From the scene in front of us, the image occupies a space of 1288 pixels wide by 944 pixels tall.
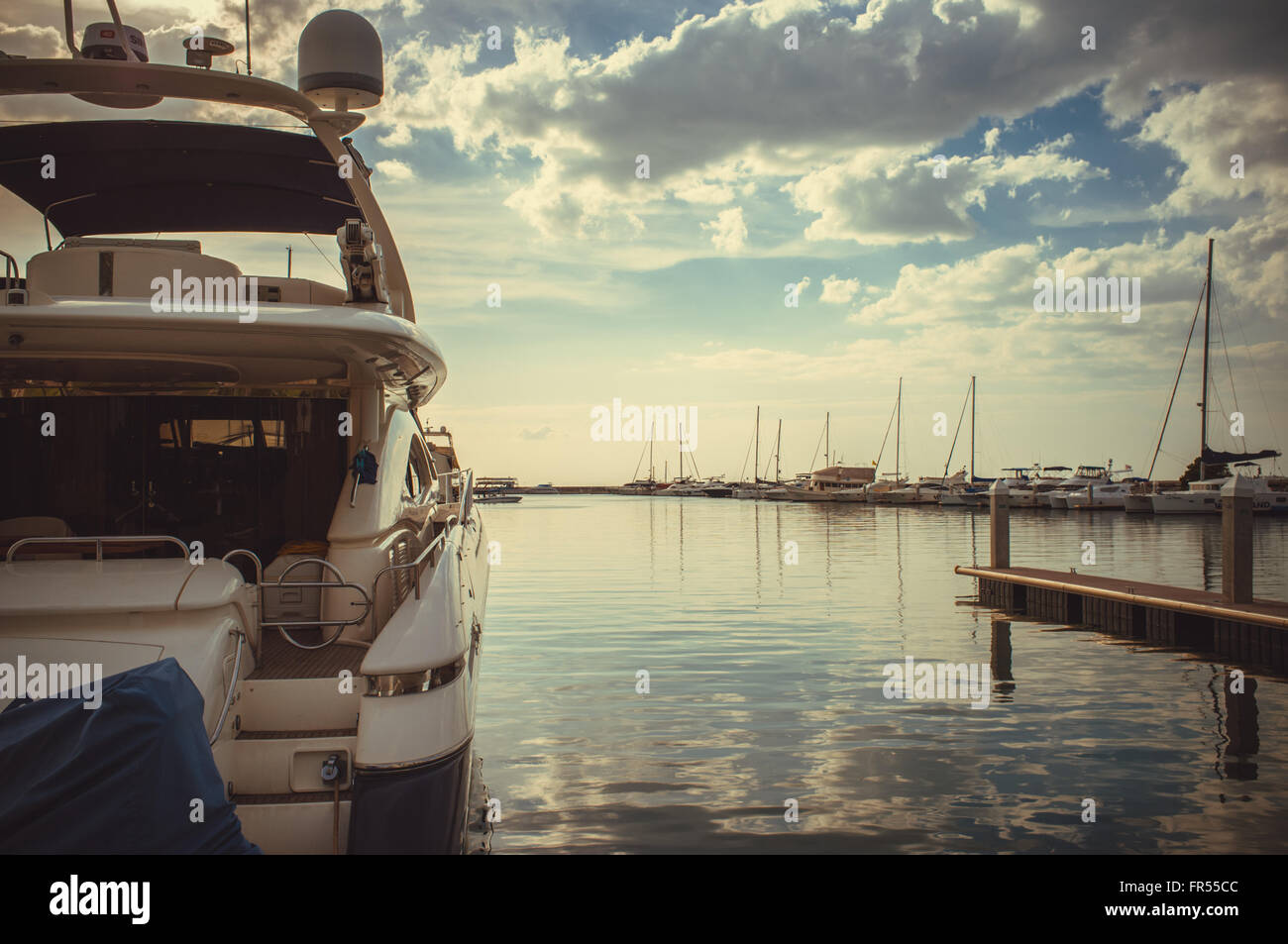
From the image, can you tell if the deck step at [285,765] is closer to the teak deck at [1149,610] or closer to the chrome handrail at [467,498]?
the chrome handrail at [467,498]

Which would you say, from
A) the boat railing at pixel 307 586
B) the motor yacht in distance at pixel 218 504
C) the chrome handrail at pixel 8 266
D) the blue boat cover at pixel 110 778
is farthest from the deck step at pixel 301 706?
the chrome handrail at pixel 8 266

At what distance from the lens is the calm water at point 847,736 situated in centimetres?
595

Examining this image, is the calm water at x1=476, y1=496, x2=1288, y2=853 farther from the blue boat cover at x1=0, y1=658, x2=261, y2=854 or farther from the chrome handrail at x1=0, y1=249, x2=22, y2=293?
the chrome handrail at x1=0, y1=249, x2=22, y2=293

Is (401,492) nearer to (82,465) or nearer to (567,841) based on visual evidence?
(82,465)

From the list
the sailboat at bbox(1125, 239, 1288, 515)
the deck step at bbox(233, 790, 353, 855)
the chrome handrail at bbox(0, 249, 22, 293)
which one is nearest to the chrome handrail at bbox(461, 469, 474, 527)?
the chrome handrail at bbox(0, 249, 22, 293)

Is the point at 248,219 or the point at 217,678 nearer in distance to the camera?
the point at 217,678

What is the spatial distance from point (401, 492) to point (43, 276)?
2.86m

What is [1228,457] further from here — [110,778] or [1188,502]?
[110,778]

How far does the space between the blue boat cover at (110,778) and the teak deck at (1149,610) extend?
11.5 metres

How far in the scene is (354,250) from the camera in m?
6.13

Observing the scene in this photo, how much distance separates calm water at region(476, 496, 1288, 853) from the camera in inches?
234

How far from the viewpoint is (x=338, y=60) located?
24.8 feet
